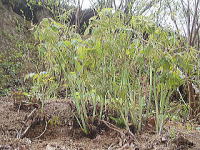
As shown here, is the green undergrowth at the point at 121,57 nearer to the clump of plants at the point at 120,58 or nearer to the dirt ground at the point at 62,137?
the clump of plants at the point at 120,58

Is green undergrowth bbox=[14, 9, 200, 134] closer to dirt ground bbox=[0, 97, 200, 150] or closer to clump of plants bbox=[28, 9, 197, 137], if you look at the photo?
clump of plants bbox=[28, 9, 197, 137]

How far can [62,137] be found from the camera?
1868 millimetres

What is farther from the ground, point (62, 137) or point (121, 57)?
point (121, 57)

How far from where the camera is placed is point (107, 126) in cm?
198

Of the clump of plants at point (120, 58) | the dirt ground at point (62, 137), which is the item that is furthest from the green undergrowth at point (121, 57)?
the dirt ground at point (62, 137)

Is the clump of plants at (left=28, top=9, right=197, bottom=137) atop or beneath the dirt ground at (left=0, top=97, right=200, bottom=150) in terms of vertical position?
atop

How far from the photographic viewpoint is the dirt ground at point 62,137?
154cm

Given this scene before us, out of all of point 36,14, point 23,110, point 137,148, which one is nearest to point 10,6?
point 36,14

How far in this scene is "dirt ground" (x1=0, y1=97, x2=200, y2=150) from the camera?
60.5 inches

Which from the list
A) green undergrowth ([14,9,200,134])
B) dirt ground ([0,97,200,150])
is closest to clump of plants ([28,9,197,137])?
green undergrowth ([14,9,200,134])

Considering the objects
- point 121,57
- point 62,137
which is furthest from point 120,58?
point 62,137

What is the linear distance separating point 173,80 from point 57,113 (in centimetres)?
134

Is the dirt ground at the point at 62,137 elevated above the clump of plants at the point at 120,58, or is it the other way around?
the clump of plants at the point at 120,58

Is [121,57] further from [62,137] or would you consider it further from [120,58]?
[62,137]
